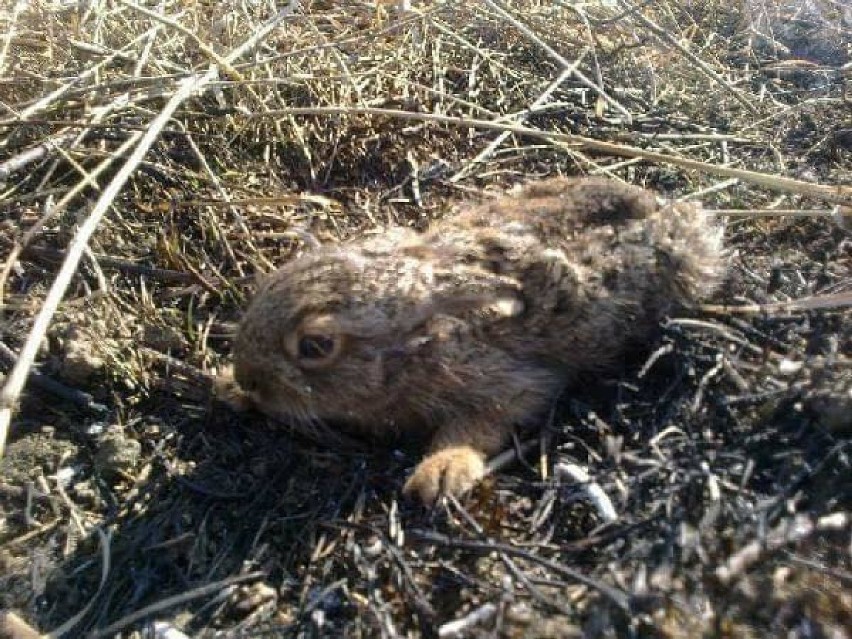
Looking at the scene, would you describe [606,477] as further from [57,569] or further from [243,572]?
[57,569]

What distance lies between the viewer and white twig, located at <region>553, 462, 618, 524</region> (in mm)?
3055

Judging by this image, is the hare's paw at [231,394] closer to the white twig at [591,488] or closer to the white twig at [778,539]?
the white twig at [591,488]

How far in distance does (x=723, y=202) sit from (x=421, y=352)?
209cm

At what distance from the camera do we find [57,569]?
10.2 feet

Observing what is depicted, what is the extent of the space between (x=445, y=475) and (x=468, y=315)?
31.1 inches

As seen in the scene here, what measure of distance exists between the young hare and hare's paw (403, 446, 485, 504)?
7 cm

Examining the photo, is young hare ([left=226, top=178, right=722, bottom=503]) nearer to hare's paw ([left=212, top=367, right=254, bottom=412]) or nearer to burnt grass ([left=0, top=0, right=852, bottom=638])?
hare's paw ([left=212, top=367, right=254, bottom=412])

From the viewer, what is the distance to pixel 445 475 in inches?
128

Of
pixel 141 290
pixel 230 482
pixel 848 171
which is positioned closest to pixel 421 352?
pixel 230 482

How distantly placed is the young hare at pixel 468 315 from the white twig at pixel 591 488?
14.3 inches

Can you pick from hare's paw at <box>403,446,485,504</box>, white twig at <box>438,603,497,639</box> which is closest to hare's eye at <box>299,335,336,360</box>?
hare's paw at <box>403,446,485,504</box>

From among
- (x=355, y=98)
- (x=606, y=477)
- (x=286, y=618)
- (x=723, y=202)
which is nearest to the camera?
(x=286, y=618)

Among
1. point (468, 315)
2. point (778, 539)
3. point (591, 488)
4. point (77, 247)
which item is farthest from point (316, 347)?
point (778, 539)

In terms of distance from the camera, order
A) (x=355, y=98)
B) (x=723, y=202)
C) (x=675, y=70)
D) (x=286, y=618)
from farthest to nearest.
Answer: (x=675, y=70) < (x=355, y=98) < (x=723, y=202) < (x=286, y=618)
